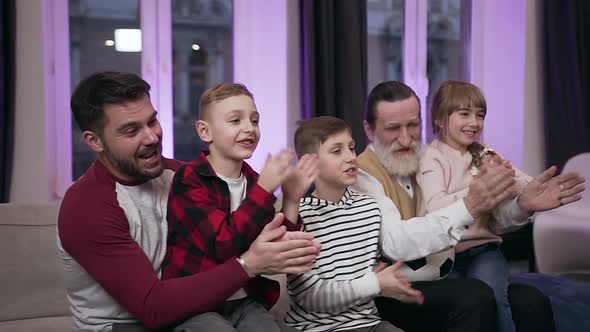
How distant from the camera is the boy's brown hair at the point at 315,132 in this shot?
6.20 ft

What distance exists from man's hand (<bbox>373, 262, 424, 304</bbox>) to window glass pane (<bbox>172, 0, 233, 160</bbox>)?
279cm

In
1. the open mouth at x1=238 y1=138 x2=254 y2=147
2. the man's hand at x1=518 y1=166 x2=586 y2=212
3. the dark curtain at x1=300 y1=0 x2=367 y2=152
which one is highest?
the dark curtain at x1=300 y1=0 x2=367 y2=152

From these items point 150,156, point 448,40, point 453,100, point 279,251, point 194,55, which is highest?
point 448,40

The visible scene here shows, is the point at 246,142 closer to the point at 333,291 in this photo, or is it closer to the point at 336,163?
the point at 336,163

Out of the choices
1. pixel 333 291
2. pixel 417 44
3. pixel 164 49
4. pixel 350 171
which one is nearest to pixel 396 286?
pixel 333 291

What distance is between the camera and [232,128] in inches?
66.8

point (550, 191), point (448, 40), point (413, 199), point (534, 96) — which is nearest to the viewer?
point (550, 191)

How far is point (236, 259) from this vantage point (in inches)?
61.2

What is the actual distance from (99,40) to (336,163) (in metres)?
2.81

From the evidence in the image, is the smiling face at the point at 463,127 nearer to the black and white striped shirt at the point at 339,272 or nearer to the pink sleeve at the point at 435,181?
the pink sleeve at the point at 435,181

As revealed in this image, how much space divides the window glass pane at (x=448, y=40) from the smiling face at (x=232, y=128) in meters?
3.49

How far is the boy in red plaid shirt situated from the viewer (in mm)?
1561

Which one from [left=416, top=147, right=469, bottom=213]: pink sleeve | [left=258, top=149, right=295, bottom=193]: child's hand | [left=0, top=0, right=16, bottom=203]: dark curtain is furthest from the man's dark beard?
[left=0, top=0, right=16, bottom=203]: dark curtain

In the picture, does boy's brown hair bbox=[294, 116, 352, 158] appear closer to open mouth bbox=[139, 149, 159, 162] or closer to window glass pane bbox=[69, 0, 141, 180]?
open mouth bbox=[139, 149, 159, 162]
